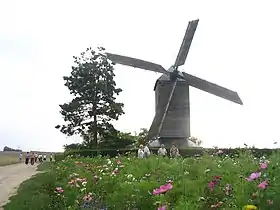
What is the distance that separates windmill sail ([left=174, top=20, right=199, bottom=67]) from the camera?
121ft

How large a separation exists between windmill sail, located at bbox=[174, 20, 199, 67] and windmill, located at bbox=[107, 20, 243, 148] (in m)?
0.67

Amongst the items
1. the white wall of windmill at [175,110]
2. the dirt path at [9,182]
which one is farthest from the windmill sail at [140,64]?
the dirt path at [9,182]

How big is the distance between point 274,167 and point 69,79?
47.8m

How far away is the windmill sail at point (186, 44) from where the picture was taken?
3694 centimetres

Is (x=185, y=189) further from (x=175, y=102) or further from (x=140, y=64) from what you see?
(x=140, y=64)

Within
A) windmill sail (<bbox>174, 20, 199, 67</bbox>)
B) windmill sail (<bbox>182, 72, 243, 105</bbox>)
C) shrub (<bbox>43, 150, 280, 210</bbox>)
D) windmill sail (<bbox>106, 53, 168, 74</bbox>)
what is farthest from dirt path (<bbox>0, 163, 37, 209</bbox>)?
windmill sail (<bbox>174, 20, 199, 67</bbox>)

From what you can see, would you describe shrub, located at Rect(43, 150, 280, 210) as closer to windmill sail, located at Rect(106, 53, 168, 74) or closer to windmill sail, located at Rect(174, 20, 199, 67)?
windmill sail, located at Rect(106, 53, 168, 74)

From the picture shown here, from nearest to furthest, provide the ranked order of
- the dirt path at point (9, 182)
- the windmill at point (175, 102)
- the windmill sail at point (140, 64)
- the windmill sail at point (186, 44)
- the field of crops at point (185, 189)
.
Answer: the field of crops at point (185, 189)
the dirt path at point (9, 182)
the windmill at point (175, 102)
the windmill sail at point (140, 64)
the windmill sail at point (186, 44)

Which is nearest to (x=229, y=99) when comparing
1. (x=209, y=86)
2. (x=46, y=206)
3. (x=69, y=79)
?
(x=209, y=86)

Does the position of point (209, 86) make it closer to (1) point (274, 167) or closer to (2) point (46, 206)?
(2) point (46, 206)

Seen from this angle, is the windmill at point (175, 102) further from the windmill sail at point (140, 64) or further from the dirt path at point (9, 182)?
the dirt path at point (9, 182)

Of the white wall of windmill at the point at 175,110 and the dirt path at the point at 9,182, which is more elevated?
the white wall of windmill at the point at 175,110

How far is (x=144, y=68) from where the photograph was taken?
36.9m

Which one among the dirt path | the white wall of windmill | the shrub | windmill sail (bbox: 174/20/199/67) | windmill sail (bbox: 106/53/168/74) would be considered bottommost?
the shrub
